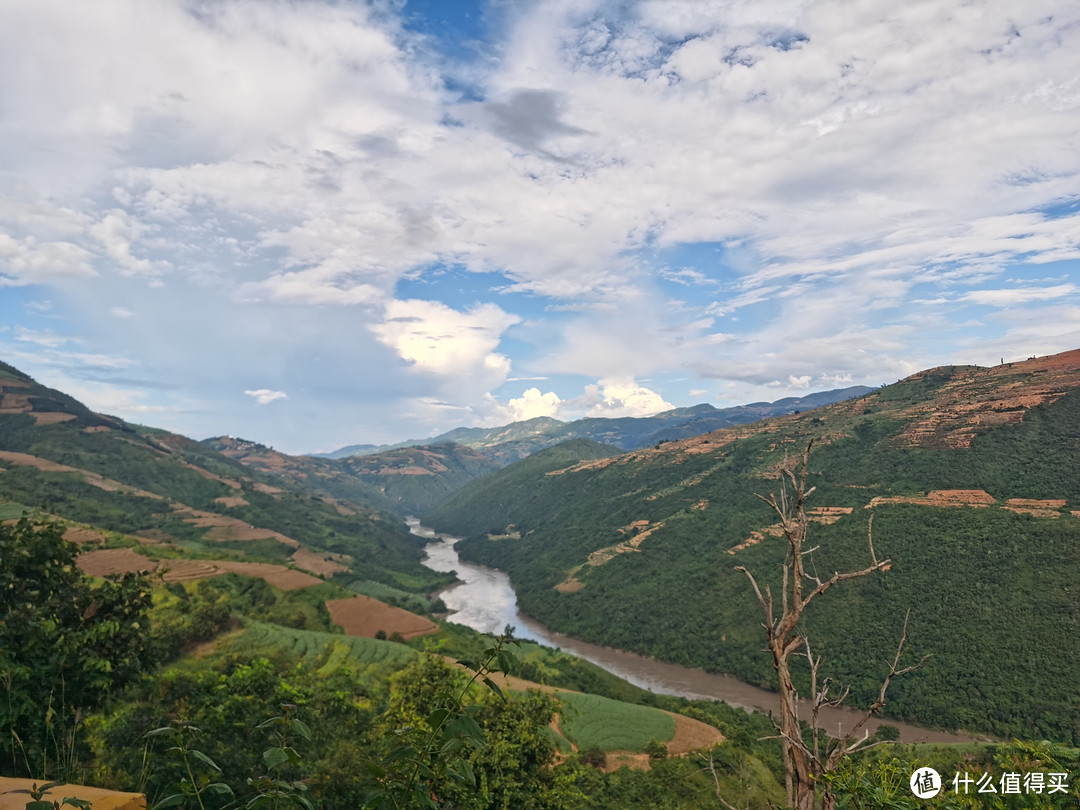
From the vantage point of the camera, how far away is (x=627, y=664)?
7688 centimetres

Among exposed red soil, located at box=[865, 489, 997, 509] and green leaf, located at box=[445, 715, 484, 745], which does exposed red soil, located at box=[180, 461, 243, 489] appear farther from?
green leaf, located at box=[445, 715, 484, 745]

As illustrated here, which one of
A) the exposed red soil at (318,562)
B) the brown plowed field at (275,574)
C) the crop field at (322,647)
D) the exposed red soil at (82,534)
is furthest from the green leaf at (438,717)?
the exposed red soil at (318,562)

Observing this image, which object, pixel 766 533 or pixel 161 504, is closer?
pixel 766 533

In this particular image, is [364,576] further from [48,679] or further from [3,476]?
[48,679]

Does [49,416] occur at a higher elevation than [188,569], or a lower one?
higher

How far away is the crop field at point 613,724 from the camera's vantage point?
4003cm

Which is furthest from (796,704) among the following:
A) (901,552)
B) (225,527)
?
(225,527)

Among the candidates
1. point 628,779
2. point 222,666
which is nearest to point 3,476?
point 222,666

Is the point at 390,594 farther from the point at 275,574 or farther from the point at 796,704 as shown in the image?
the point at 796,704

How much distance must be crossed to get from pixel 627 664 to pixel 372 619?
38.1 m

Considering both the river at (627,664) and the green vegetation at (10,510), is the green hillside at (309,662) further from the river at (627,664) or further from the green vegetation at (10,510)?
the river at (627,664)

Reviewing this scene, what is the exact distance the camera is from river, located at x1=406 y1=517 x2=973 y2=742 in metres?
57.8

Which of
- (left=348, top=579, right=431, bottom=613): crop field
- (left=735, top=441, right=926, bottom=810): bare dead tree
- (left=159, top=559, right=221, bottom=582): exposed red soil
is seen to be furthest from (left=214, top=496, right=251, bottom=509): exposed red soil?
(left=735, top=441, right=926, bottom=810): bare dead tree

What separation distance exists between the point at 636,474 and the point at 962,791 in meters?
142
